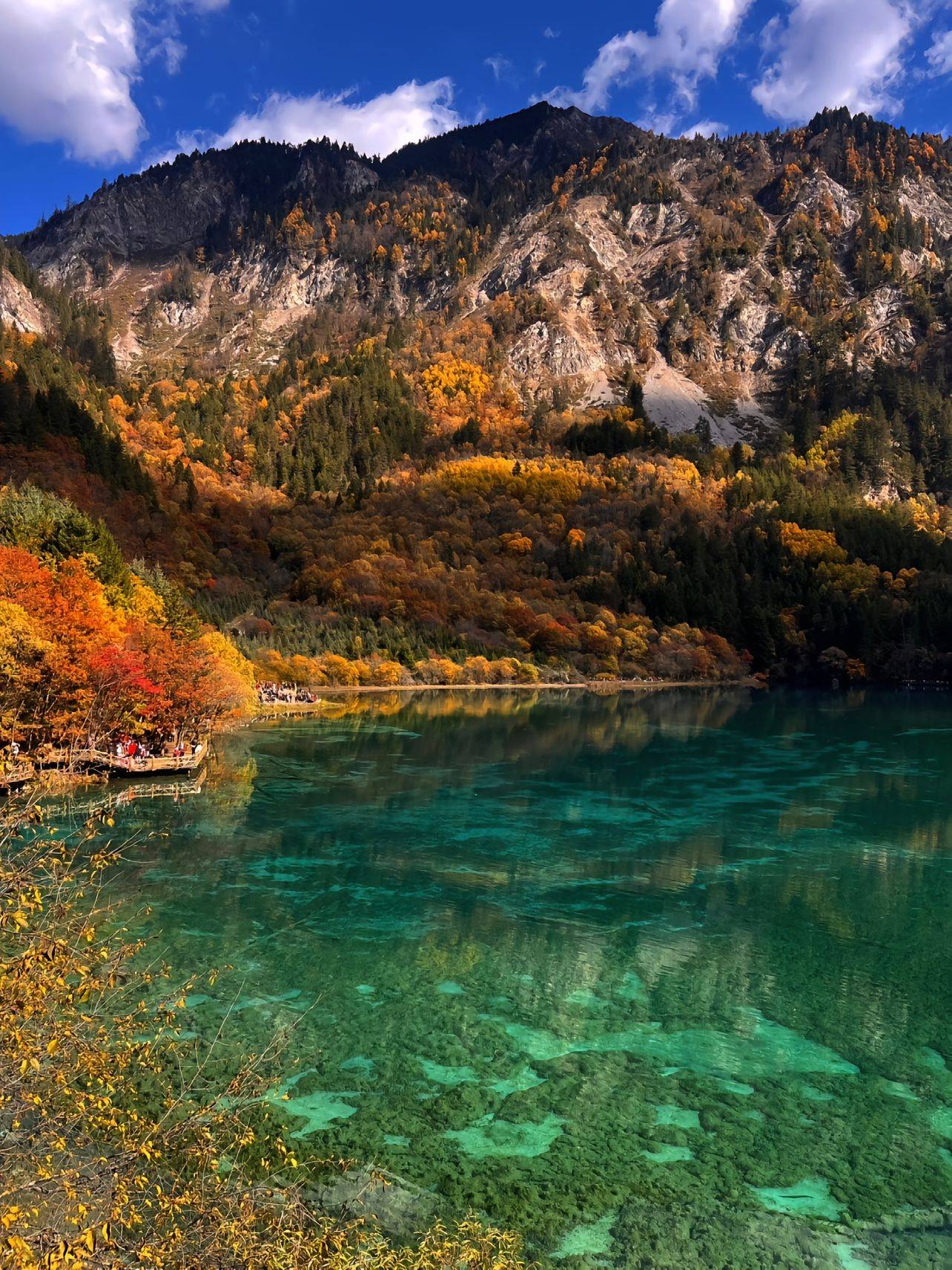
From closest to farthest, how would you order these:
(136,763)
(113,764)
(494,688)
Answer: (113,764) < (136,763) < (494,688)

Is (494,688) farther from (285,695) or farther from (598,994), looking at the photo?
(598,994)

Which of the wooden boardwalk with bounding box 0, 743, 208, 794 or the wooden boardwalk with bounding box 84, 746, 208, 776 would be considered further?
the wooden boardwalk with bounding box 84, 746, 208, 776

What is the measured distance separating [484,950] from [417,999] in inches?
179

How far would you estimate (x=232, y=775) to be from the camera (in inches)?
2218

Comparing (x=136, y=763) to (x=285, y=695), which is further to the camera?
(x=285, y=695)

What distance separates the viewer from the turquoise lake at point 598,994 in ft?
50.3

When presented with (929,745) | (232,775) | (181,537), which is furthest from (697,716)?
(181,537)

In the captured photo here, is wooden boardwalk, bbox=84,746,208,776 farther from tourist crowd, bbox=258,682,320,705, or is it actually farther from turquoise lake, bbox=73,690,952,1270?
tourist crowd, bbox=258,682,320,705

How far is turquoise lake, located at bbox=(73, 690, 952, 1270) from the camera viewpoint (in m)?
15.3

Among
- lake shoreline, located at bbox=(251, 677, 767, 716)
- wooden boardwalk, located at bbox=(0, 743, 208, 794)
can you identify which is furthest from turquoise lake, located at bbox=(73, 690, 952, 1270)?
lake shoreline, located at bbox=(251, 677, 767, 716)

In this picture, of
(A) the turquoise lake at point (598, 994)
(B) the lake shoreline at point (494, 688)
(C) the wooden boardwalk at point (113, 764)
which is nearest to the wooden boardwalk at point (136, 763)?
(C) the wooden boardwalk at point (113, 764)

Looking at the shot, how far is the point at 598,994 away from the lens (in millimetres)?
24375

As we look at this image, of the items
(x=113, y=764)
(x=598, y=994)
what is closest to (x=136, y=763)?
(x=113, y=764)

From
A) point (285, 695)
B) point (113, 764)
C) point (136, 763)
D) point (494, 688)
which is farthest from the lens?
point (494, 688)
